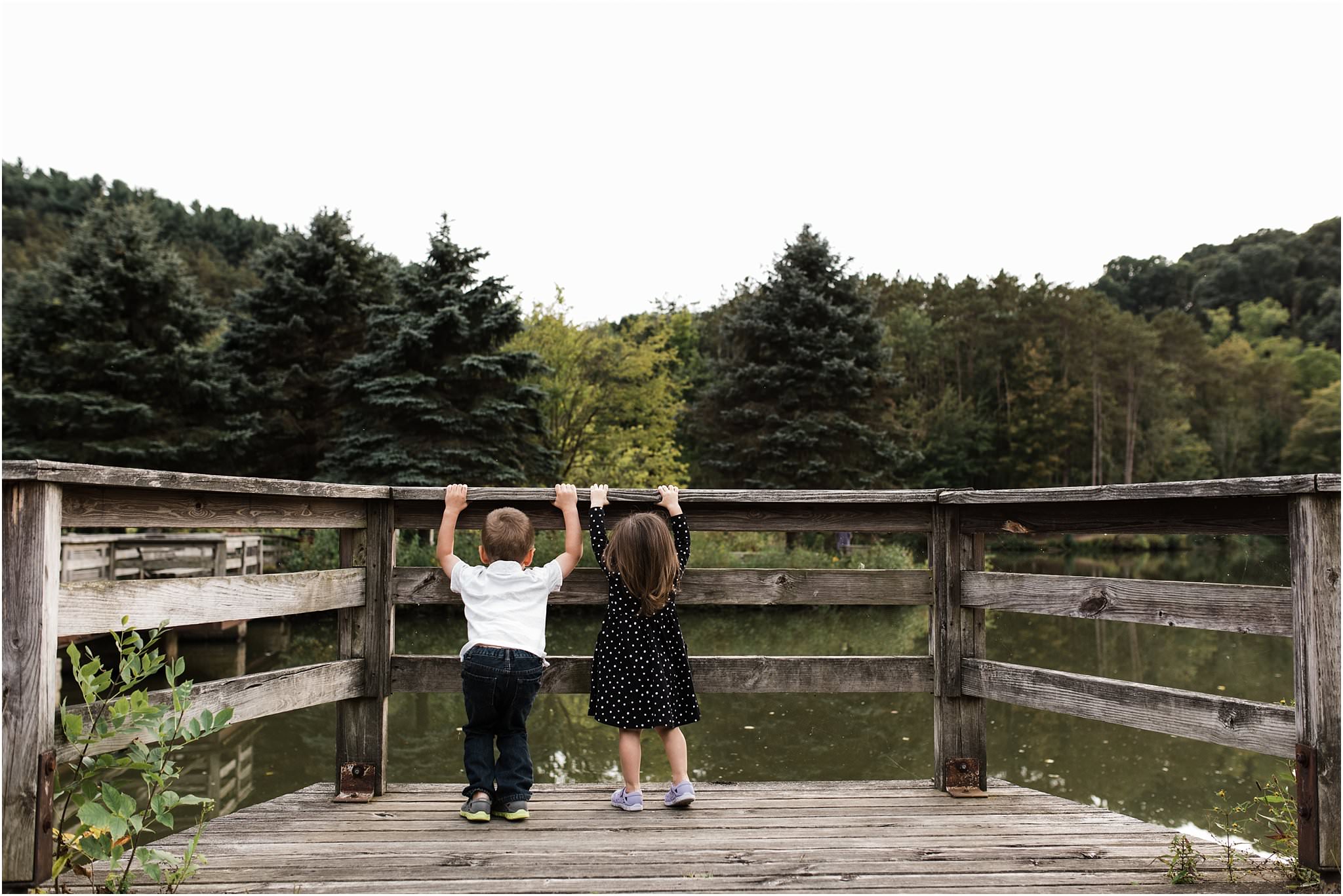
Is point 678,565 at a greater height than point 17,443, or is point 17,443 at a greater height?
point 17,443

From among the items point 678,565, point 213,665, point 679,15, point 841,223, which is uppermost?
point 841,223

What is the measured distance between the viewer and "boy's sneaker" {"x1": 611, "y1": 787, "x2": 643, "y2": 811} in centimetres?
362

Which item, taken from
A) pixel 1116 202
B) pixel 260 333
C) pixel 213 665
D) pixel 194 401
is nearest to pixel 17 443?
pixel 194 401

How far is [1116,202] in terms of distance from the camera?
53750mm

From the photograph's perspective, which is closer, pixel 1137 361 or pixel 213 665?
pixel 213 665

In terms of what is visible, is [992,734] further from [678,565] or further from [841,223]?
[841,223]

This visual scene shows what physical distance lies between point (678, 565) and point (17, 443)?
2184 centimetres

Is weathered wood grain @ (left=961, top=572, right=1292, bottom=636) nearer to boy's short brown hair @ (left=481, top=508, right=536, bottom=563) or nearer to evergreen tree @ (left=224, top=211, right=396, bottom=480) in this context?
boy's short brown hair @ (left=481, top=508, right=536, bottom=563)

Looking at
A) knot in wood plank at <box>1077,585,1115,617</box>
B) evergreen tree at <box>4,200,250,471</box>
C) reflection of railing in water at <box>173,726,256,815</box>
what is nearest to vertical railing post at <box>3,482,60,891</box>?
knot in wood plank at <box>1077,585,1115,617</box>

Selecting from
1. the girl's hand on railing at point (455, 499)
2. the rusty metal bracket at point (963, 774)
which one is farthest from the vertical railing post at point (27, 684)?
the rusty metal bracket at point (963, 774)

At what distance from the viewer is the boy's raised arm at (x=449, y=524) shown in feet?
12.1

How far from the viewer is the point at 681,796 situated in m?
3.63

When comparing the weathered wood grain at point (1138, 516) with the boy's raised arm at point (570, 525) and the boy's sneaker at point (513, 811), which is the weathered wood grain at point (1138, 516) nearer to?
the boy's raised arm at point (570, 525)

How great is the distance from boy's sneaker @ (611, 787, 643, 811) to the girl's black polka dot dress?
10.7 inches
